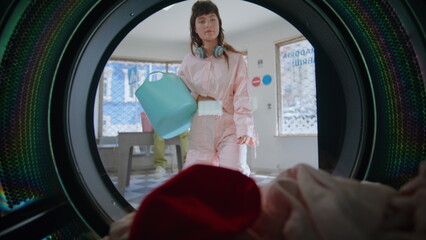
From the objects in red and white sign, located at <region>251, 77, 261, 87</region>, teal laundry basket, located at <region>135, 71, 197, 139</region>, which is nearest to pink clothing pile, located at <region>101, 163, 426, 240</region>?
teal laundry basket, located at <region>135, 71, 197, 139</region>

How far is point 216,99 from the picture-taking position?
1370 mm

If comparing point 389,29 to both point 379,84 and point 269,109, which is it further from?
Result: point 269,109

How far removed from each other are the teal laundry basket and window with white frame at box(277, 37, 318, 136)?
2.74 m

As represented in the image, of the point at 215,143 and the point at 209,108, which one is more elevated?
the point at 209,108

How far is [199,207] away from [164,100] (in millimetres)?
861

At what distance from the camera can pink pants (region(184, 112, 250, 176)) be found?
4.30 feet

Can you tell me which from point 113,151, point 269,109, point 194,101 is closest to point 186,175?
point 194,101

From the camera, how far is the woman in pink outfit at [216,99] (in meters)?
1.32

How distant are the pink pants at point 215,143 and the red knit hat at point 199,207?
2.74ft

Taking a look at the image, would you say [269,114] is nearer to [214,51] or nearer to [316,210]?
[214,51]

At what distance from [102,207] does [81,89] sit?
0.30 m

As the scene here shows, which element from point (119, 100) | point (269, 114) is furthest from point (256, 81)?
point (119, 100)

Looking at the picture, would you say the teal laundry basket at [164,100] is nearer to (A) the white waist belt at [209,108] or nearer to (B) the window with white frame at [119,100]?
(A) the white waist belt at [209,108]

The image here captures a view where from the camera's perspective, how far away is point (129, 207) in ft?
2.65
